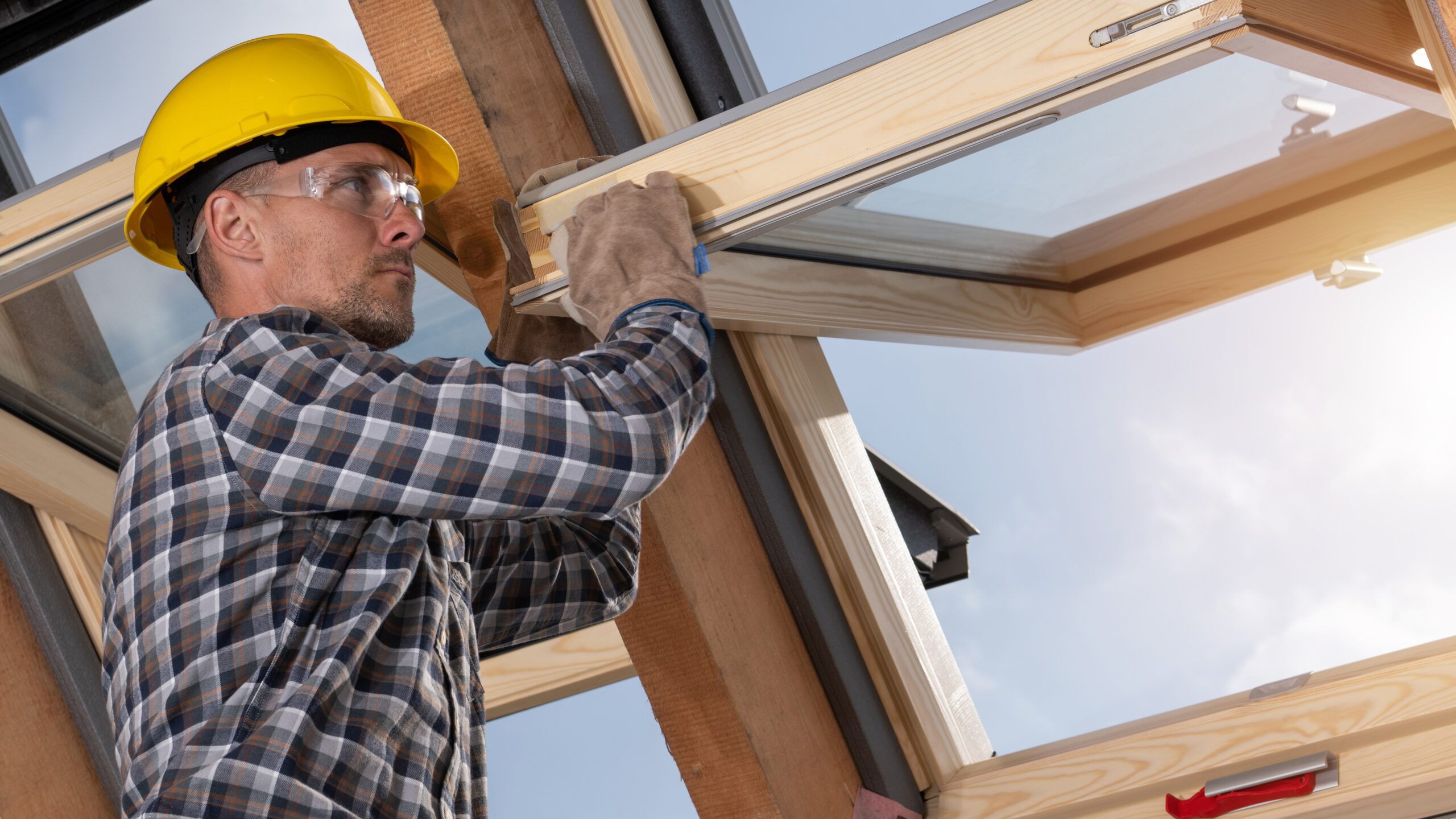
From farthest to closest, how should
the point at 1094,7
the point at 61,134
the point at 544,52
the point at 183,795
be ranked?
1. the point at 61,134
2. the point at 544,52
3. the point at 1094,7
4. the point at 183,795

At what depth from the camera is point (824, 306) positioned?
1.62 meters

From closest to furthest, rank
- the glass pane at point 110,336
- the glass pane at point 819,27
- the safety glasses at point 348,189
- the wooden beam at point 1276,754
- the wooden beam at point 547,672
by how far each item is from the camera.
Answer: the safety glasses at point 348,189 < the wooden beam at point 1276,754 < the glass pane at point 819,27 < the glass pane at point 110,336 < the wooden beam at point 547,672

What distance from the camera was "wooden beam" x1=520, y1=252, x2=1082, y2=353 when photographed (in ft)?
4.91

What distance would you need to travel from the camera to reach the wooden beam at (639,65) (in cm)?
154

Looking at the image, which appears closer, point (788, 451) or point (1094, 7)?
point (1094, 7)

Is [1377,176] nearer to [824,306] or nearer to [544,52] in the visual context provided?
[824,306]

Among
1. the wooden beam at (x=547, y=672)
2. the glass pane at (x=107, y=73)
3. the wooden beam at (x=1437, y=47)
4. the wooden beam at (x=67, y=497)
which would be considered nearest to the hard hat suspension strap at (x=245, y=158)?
Result: the wooden beam at (x=67, y=497)

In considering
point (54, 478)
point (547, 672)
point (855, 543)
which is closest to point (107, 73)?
point (54, 478)

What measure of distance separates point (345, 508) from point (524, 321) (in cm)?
43

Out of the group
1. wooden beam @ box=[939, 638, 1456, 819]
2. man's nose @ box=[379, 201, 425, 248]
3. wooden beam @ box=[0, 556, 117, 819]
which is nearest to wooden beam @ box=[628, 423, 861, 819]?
wooden beam @ box=[939, 638, 1456, 819]

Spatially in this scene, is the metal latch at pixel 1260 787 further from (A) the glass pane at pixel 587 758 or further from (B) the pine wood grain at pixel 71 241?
(A) the glass pane at pixel 587 758

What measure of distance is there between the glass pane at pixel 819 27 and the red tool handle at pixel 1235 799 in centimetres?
114

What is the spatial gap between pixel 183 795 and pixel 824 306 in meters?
0.98

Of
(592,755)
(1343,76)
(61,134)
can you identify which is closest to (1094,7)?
(1343,76)
